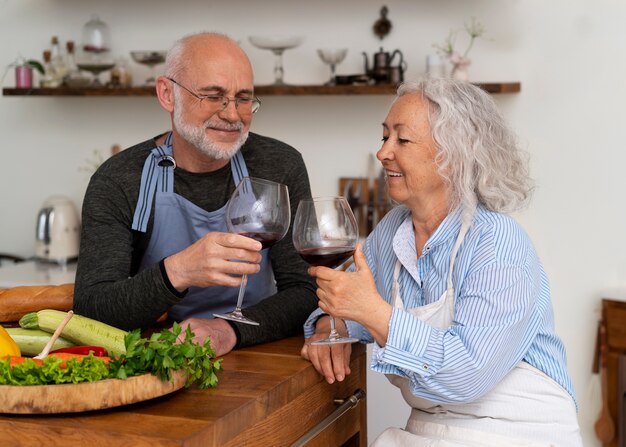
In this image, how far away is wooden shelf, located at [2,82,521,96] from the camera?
3684 mm

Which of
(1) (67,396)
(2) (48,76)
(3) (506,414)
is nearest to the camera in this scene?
(1) (67,396)

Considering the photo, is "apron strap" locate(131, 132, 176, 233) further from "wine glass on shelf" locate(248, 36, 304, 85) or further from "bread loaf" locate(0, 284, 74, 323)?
"wine glass on shelf" locate(248, 36, 304, 85)

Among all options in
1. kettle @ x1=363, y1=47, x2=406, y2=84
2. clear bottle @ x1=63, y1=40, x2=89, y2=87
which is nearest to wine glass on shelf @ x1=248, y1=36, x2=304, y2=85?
kettle @ x1=363, y1=47, x2=406, y2=84

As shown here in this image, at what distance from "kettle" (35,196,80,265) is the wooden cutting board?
2800 millimetres

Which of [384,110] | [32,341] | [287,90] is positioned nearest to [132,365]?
[32,341]

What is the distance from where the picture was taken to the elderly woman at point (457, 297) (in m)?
1.72

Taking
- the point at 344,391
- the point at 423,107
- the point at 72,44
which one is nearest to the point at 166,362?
the point at 344,391

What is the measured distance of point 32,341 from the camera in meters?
1.70

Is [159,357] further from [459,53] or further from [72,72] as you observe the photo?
[72,72]

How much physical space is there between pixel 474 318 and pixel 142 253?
96cm

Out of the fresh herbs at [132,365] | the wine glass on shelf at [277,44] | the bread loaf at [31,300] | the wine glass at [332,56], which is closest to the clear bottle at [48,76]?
the wine glass on shelf at [277,44]

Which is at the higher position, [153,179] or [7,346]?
[153,179]

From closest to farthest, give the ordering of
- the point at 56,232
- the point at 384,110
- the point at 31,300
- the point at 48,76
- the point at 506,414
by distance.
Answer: the point at 506,414, the point at 31,300, the point at 384,110, the point at 56,232, the point at 48,76

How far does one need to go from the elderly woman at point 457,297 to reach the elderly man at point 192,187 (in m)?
0.34
